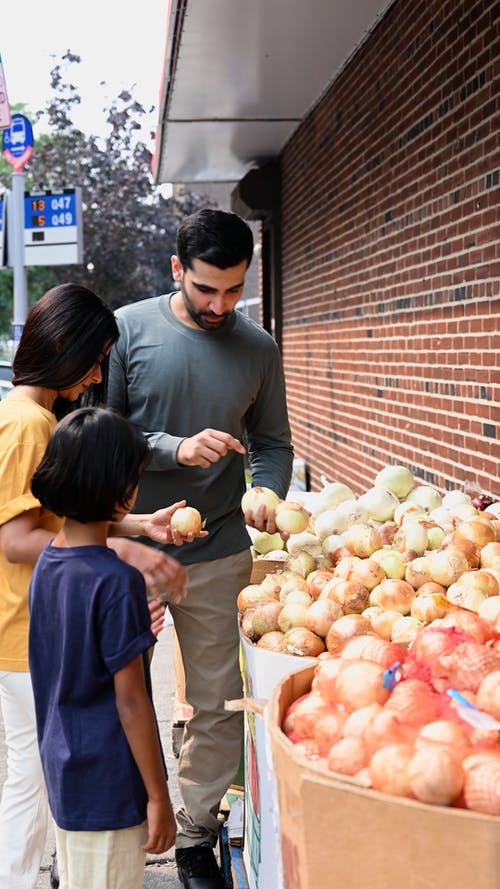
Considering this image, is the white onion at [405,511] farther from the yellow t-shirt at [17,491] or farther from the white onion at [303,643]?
the yellow t-shirt at [17,491]

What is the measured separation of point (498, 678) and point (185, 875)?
2041 millimetres

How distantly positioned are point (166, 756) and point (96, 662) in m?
2.98

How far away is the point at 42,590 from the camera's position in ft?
7.64

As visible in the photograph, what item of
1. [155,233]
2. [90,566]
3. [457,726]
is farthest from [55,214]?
[155,233]

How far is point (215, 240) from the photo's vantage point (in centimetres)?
342

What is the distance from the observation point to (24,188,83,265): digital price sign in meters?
9.94

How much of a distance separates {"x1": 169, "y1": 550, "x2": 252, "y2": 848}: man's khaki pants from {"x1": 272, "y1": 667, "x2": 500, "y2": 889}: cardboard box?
1.85 metres

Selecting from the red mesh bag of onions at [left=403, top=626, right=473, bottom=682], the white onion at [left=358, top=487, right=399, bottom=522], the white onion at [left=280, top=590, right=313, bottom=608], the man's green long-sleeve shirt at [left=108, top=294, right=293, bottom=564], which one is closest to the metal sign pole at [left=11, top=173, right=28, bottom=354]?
the man's green long-sleeve shirt at [left=108, top=294, right=293, bottom=564]

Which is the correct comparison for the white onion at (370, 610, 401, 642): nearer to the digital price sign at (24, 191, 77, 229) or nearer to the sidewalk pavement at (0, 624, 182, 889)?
the sidewalk pavement at (0, 624, 182, 889)

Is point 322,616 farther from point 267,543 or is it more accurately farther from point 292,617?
point 267,543

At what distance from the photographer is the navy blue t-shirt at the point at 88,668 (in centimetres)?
222

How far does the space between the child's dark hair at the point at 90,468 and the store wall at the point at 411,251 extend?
2311 millimetres

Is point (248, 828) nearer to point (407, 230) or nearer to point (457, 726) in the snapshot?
point (457, 726)

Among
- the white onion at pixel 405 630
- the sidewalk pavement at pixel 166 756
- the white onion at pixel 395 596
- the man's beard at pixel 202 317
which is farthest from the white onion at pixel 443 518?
the sidewalk pavement at pixel 166 756
